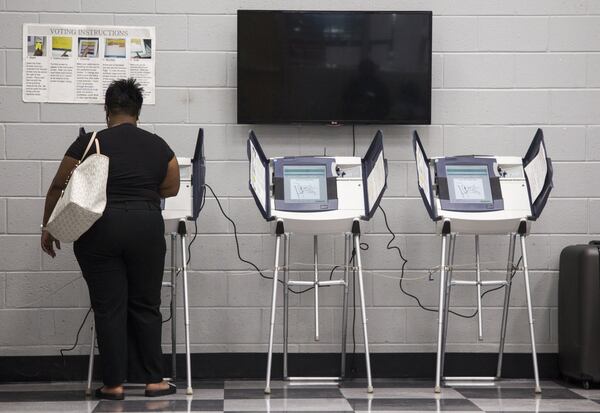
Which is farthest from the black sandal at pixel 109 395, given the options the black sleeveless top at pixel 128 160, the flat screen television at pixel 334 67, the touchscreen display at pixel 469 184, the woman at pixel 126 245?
the touchscreen display at pixel 469 184

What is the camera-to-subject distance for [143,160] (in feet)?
13.3

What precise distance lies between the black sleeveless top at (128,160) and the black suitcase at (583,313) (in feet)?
6.45

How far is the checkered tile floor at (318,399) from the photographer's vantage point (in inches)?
152

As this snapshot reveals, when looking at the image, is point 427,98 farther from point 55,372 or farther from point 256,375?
point 55,372

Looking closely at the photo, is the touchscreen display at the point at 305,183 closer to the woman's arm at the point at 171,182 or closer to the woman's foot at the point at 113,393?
the woman's arm at the point at 171,182

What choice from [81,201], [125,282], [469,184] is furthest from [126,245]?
[469,184]

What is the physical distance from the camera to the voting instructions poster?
15.6 feet

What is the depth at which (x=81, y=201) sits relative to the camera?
385cm

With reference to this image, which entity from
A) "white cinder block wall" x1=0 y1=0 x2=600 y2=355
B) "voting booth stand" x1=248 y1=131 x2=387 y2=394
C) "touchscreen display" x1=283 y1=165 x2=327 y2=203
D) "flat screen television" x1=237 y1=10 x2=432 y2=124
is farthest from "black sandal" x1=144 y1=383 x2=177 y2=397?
"flat screen television" x1=237 y1=10 x2=432 y2=124

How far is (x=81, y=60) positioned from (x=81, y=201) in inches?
46.2

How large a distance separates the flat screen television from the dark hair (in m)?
0.73

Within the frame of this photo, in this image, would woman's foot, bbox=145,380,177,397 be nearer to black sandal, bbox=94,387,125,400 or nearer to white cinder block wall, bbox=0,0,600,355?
black sandal, bbox=94,387,125,400

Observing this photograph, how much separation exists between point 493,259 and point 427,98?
868 mm

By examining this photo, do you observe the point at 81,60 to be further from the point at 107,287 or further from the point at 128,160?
the point at 107,287
